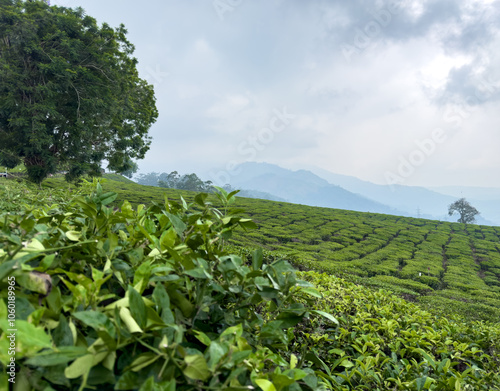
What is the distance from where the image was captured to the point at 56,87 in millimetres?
9914

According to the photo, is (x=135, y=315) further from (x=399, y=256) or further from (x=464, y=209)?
(x=464, y=209)

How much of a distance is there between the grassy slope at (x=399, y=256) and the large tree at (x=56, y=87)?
3976 mm

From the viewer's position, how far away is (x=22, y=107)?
372 inches

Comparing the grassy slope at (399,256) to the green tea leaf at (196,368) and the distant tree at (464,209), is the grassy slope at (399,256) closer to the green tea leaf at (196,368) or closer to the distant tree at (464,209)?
the green tea leaf at (196,368)

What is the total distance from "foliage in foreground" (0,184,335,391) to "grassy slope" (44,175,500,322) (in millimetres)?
5180

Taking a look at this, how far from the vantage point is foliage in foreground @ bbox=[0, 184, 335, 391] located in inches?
19.3

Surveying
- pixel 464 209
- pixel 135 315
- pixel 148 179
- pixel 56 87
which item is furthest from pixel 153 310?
pixel 148 179

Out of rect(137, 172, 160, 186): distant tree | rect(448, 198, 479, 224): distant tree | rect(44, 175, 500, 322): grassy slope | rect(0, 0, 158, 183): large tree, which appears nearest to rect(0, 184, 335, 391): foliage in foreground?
rect(44, 175, 500, 322): grassy slope

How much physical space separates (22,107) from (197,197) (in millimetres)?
11679

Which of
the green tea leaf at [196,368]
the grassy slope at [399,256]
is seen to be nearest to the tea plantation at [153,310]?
the green tea leaf at [196,368]

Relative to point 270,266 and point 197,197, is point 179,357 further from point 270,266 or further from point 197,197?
point 197,197

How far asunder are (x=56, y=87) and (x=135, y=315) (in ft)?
40.1

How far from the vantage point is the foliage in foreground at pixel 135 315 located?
1.61ft

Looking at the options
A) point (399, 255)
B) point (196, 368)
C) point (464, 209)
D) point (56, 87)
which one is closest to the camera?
point (196, 368)
